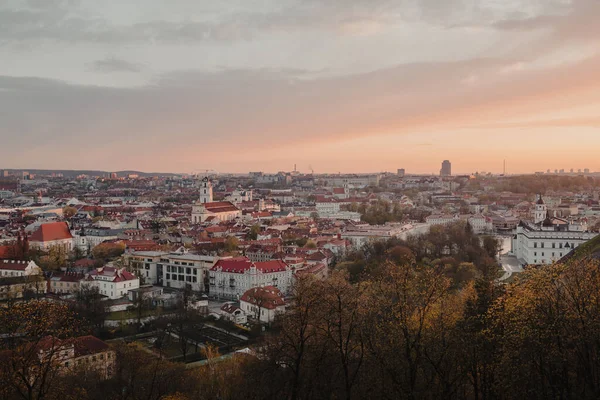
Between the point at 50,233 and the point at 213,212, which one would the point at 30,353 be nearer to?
the point at 50,233

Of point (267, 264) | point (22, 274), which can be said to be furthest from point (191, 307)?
point (22, 274)

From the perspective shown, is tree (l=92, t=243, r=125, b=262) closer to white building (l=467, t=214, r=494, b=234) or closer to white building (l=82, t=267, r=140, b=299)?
white building (l=82, t=267, r=140, b=299)

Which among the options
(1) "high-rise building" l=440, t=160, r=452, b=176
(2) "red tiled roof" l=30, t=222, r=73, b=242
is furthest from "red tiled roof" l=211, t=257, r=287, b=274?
(1) "high-rise building" l=440, t=160, r=452, b=176

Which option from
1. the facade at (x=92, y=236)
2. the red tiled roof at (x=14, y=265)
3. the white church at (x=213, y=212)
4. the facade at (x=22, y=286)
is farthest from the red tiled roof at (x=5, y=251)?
the white church at (x=213, y=212)

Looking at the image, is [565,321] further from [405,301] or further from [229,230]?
[229,230]

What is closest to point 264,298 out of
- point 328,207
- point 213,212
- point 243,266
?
point 243,266

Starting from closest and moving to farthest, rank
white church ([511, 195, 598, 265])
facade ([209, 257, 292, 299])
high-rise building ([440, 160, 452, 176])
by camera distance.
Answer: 1. facade ([209, 257, 292, 299])
2. white church ([511, 195, 598, 265])
3. high-rise building ([440, 160, 452, 176])

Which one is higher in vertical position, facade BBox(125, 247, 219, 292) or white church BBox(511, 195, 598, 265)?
white church BBox(511, 195, 598, 265)
